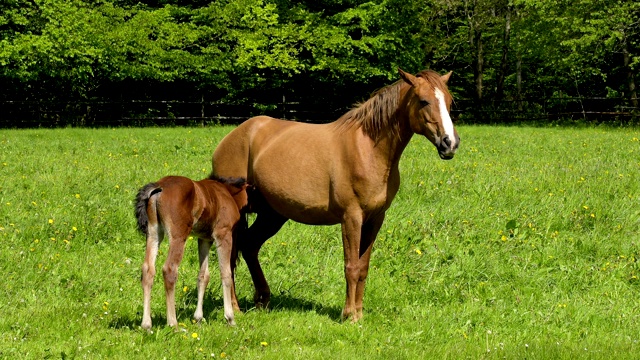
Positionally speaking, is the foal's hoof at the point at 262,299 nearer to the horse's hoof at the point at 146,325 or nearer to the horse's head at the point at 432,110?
the horse's hoof at the point at 146,325

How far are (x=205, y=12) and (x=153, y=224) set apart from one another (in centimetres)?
3272

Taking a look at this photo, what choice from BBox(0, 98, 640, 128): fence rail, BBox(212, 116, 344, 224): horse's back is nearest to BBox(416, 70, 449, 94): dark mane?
BBox(212, 116, 344, 224): horse's back

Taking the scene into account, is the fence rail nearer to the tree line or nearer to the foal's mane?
the tree line

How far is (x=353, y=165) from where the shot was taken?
675cm

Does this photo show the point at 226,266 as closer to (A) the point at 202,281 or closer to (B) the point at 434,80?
(A) the point at 202,281

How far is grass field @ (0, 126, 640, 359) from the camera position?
593cm

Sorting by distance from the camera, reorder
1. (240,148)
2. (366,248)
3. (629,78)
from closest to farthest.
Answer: (366,248) < (240,148) < (629,78)

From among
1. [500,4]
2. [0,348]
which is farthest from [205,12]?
[0,348]

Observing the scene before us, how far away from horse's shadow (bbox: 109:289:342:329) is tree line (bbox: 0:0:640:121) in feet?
Result: 86.8

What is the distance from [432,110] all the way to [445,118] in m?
0.16

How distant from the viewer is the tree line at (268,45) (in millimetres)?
33250

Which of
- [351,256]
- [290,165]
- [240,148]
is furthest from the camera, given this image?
[240,148]

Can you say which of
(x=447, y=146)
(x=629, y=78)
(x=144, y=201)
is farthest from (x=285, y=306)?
(x=629, y=78)

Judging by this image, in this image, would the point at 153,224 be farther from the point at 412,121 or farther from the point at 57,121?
the point at 57,121
